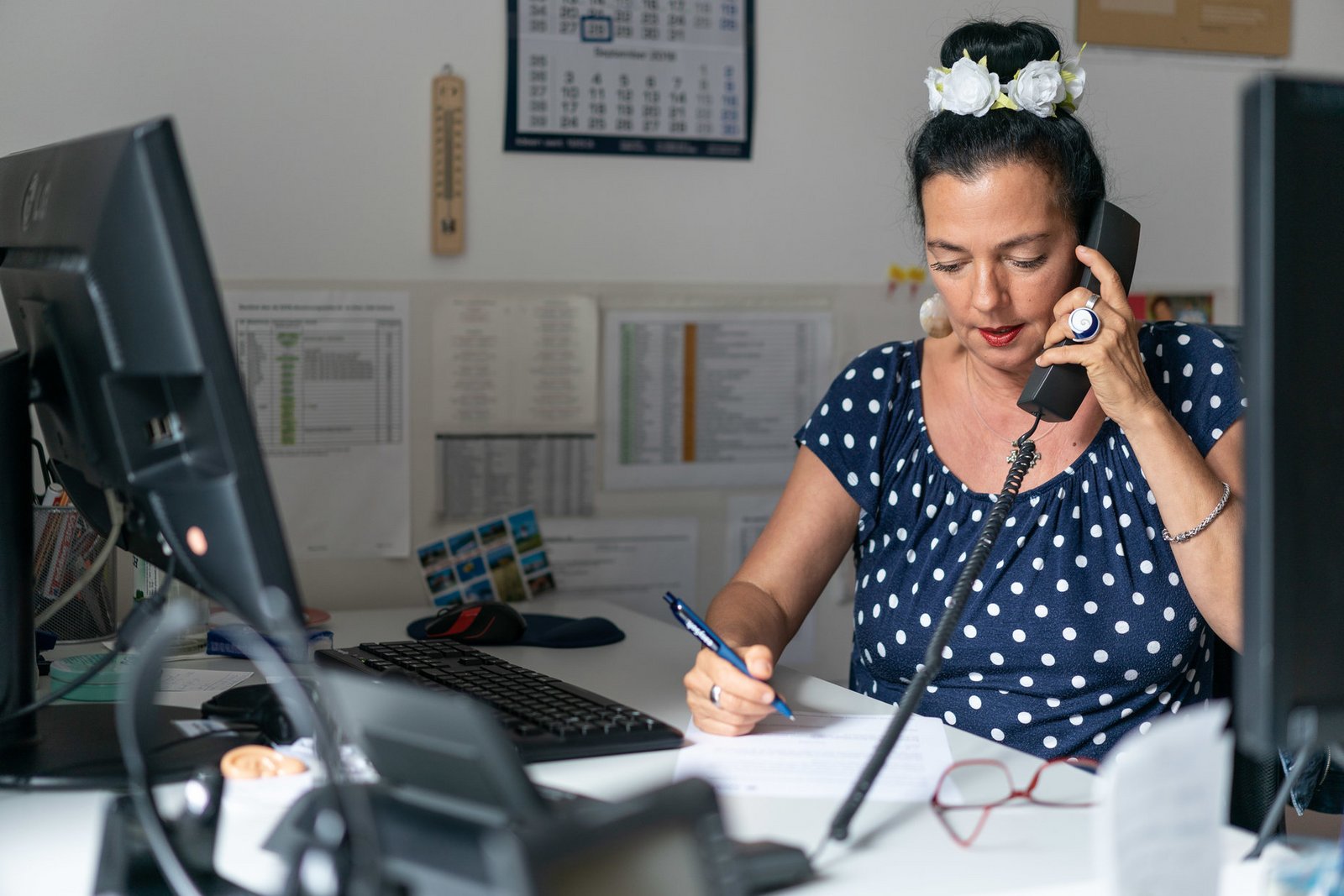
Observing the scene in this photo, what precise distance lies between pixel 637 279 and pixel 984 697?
853mm

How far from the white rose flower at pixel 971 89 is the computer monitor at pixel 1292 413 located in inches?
31.1

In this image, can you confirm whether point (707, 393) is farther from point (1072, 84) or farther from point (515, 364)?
point (1072, 84)

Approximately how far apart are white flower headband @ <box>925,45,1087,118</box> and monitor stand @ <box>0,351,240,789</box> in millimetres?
968

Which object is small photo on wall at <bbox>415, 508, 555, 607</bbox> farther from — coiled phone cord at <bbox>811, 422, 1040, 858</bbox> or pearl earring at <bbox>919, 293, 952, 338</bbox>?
coiled phone cord at <bbox>811, 422, 1040, 858</bbox>

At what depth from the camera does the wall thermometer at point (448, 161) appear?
1851 mm

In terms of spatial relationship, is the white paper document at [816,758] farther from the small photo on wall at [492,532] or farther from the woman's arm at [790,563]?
the small photo on wall at [492,532]

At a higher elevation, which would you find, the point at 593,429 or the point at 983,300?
the point at 983,300

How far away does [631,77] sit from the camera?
194 centimetres

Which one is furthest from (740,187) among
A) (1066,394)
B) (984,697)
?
(984,697)

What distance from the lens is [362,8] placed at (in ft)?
5.93

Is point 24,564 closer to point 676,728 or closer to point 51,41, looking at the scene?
point 676,728

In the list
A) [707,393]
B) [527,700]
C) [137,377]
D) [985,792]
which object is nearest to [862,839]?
[985,792]

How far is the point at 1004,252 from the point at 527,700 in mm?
691

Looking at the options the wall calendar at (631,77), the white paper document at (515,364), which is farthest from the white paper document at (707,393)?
the wall calendar at (631,77)
